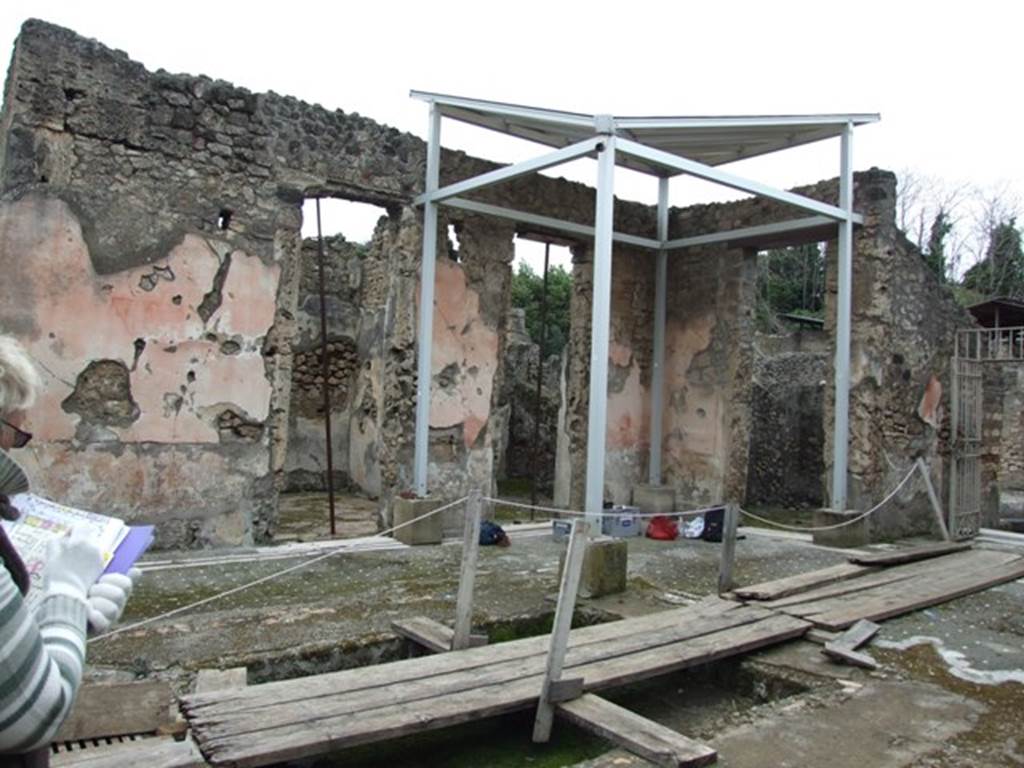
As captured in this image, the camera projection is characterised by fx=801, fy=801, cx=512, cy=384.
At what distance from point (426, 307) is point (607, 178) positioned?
94.9 inches

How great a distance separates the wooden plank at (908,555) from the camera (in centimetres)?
690

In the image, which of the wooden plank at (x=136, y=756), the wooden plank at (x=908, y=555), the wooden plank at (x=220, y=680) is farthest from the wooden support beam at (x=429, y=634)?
the wooden plank at (x=908, y=555)

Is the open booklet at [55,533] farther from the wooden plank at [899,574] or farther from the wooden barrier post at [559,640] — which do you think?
the wooden plank at [899,574]

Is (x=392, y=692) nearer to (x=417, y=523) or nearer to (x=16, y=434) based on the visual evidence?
(x=16, y=434)

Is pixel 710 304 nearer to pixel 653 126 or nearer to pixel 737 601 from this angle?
pixel 653 126

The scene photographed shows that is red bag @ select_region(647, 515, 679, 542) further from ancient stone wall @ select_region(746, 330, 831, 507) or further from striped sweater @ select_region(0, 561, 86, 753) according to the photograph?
striped sweater @ select_region(0, 561, 86, 753)

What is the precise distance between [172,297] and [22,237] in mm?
1146

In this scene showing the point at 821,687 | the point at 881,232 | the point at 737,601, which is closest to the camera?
the point at 821,687

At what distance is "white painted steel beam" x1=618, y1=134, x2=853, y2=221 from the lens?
6680 millimetres

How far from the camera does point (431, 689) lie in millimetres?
3699

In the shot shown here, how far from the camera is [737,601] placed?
5531 mm

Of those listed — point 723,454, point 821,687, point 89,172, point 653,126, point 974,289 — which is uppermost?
point 974,289

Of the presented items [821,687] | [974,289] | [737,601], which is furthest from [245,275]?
[974,289]

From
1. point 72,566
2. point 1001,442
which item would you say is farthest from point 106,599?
point 1001,442
